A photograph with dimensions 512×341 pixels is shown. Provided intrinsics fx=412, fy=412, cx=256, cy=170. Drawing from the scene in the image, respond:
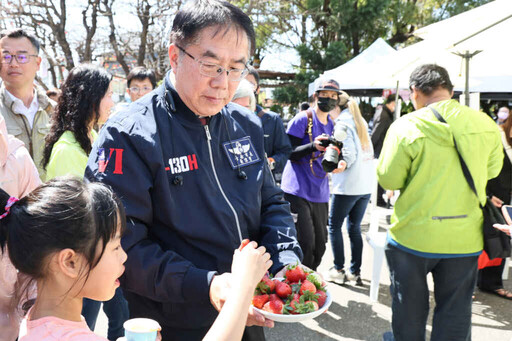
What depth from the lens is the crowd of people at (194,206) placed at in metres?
1.28

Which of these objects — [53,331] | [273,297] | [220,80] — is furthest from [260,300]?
[220,80]

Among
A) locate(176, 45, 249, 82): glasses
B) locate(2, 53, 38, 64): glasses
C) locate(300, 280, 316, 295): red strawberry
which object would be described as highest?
locate(2, 53, 38, 64): glasses

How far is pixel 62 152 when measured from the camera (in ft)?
8.02

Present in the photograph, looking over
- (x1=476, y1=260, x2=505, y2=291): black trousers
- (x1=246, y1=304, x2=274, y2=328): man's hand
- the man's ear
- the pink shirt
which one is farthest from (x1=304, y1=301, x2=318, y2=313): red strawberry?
(x1=476, y1=260, x2=505, y2=291): black trousers

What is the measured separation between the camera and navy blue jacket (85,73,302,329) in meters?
1.38

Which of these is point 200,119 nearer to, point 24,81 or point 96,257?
point 96,257

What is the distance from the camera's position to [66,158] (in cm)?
244

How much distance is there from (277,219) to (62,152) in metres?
1.46

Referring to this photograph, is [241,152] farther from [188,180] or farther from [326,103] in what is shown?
[326,103]

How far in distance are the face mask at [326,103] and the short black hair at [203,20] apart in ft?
8.21

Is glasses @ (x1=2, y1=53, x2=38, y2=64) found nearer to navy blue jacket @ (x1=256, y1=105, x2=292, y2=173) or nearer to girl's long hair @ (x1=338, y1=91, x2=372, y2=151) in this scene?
navy blue jacket @ (x1=256, y1=105, x2=292, y2=173)

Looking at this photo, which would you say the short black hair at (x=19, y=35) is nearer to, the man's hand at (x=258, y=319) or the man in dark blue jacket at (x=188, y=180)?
the man in dark blue jacket at (x=188, y=180)

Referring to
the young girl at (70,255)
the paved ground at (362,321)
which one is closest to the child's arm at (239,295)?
the young girl at (70,255)

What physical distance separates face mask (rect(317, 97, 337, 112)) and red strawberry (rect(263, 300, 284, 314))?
9.10 ft
